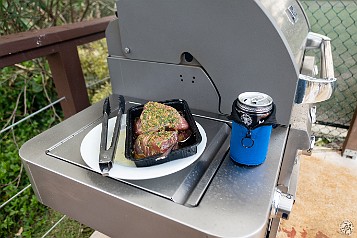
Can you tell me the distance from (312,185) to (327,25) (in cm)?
113

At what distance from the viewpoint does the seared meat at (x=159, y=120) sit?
630 millimetres

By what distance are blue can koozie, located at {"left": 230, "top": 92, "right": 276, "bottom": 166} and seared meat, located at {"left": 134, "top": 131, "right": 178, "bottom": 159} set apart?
0.14 meters

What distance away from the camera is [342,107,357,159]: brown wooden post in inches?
68.1

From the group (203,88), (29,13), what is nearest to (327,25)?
(203,88)

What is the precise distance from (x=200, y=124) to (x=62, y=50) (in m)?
0.80

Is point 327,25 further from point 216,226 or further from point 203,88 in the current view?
point 216,226

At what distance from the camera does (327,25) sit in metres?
1.87

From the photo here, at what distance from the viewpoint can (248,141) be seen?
1.91 ft

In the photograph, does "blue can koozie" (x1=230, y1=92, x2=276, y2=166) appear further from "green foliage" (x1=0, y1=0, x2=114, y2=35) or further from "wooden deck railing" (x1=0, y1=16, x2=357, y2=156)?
"green foliage" (x1=0, y1=0, x2=114, y2=35)

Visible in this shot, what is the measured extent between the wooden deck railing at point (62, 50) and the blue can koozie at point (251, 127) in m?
0.89

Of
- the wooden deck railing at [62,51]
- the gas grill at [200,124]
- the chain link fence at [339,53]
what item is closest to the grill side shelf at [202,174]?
the gas grill at [200,124]

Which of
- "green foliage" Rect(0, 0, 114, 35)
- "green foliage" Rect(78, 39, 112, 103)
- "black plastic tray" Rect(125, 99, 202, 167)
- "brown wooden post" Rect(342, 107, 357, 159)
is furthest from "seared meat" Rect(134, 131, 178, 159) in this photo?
"green foliage" Rect(78, 39, 112, 103)

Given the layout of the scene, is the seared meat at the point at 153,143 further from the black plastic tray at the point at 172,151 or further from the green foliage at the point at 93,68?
the green foliage at the point at 93,68

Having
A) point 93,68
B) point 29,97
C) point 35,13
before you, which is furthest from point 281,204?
point 93,68
